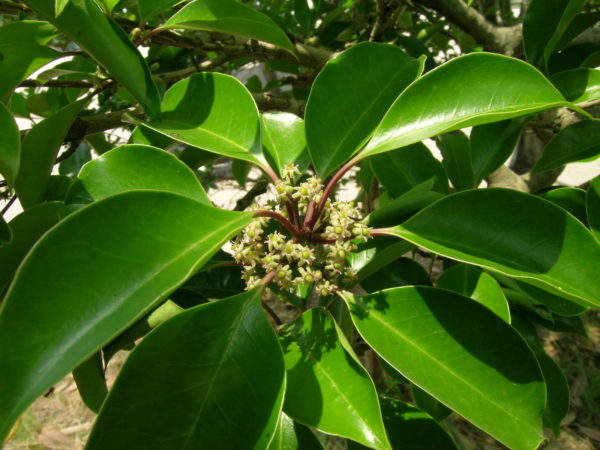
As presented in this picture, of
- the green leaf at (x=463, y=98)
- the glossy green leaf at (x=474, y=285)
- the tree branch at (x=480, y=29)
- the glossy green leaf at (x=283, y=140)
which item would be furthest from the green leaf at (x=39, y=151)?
the tree branch at (x=480, y=29)

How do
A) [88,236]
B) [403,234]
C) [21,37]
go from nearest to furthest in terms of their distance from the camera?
[88,236]
[403,234]
[21,37]

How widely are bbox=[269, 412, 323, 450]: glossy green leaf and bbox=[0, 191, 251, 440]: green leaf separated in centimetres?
39

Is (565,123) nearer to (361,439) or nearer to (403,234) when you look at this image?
(403,234)

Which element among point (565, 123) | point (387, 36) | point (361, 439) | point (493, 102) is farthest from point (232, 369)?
point (387, 36)

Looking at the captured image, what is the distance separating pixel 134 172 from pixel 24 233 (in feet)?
0.69

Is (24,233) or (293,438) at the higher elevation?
(24,233)

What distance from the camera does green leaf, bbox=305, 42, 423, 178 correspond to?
0.84 meters

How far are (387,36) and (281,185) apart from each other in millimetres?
1182

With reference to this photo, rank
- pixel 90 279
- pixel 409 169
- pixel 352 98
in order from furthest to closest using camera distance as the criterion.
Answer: pixel 409 169 → pixel 352 98 → pixel 90 279

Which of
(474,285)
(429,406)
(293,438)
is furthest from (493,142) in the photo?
(293,438)

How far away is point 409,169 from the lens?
38.4 inches

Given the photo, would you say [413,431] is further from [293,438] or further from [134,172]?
Result: [134,172]

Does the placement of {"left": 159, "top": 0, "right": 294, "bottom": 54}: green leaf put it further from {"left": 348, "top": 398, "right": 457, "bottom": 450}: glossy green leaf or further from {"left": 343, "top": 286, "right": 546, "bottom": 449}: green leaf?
{"left": 348, "top": 398, "right": 457, "bottom": 450}: glossy green leaf

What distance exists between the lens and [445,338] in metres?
0.66
